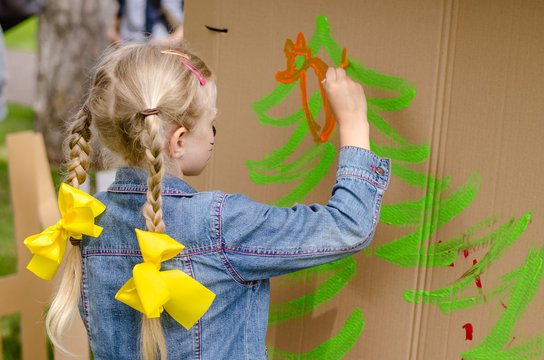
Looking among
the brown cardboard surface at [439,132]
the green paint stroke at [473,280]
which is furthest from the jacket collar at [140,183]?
the green paint stroke at [473,280]

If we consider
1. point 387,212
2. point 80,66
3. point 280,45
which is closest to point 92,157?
point 280,45

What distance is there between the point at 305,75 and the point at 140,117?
31cm

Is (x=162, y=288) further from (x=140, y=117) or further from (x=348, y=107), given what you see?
(x=348, y=107)

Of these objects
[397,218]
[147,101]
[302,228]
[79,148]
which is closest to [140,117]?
[147,101]

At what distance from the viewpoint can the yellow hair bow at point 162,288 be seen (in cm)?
69

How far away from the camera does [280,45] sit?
37.2 inches

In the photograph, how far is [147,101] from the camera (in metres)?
0.73

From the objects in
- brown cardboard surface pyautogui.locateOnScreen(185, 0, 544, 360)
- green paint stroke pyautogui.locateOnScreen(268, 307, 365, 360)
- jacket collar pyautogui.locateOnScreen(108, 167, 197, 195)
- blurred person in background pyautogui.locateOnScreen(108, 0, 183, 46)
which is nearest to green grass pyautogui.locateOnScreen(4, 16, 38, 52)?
blurred person in background pyautogui.locateOnScreen(108, 0, 183, 46)

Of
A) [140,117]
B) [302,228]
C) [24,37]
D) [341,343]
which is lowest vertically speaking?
[341,343]

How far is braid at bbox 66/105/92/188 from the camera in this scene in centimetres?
80

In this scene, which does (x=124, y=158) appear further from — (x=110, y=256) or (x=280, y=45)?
(x=280, y=45)

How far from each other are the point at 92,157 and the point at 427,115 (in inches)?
21.1

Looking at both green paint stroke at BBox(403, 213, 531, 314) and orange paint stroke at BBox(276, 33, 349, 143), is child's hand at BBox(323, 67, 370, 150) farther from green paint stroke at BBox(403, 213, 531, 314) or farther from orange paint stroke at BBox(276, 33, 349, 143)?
green paint stroke at BBox(403, 213, 531, 314)

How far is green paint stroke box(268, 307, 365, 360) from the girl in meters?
0.16
